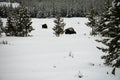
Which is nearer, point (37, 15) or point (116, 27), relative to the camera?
point (116, 27)

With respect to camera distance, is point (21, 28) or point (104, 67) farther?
point (21, 28)

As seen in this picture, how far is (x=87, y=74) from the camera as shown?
872cm

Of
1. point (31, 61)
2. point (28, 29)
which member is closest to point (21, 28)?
point (28, 29)

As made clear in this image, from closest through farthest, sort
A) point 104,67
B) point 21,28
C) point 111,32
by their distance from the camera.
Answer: point 111,32 → point 104,67 → point 21,28

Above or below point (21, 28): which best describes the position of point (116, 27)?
above

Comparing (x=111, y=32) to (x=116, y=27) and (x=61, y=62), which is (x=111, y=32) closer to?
(x=116, y=27)

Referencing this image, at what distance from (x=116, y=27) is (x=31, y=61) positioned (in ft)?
17.1

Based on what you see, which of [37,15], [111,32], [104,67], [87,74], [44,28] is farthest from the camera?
[37,15]

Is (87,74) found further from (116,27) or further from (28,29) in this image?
(28,29)

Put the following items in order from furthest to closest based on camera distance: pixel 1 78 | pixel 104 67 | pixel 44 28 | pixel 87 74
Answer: pixel 44 28, pixel 104 67, pixel 87 74, pixel 1 78

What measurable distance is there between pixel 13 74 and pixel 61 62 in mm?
3107

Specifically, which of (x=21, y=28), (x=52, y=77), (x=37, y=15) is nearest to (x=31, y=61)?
(x=52, y=77)

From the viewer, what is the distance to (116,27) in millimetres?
9273

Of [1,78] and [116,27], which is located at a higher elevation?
[116,27]
